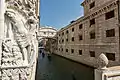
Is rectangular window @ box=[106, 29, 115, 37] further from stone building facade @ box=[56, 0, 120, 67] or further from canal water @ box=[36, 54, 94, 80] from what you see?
canal water @ box=[36, 54, 94, 80]

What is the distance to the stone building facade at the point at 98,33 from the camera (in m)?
9.26

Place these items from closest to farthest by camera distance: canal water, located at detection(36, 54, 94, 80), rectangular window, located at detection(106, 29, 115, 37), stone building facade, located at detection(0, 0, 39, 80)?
stone building facade, located at detection(0, 0, 39, 80) < canal water, located at detection(36, 54, 94, 80) < rectangular window, located at detection(106, 29, 115, 37)

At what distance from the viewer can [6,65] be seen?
2.69 m

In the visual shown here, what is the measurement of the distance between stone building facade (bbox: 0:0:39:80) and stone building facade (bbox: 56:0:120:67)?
763 centimetres

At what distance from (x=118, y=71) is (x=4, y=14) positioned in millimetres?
3770

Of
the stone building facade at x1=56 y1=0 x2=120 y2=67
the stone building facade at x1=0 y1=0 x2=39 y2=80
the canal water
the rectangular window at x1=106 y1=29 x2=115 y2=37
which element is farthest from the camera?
the rectangular window at x1=106 y1=29 x2=115 y2=37

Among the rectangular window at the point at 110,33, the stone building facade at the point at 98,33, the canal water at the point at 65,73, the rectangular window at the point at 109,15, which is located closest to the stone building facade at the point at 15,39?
the canal water at the point at 65,73

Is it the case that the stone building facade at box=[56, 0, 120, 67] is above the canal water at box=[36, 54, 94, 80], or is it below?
above

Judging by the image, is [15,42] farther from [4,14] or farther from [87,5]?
[87,5]

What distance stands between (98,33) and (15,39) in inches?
379

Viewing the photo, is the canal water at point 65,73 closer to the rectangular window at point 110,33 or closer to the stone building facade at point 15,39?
the rectangular window at point 110,33

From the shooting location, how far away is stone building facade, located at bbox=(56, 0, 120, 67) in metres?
9.26

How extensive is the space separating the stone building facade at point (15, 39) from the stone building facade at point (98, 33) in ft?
25.0

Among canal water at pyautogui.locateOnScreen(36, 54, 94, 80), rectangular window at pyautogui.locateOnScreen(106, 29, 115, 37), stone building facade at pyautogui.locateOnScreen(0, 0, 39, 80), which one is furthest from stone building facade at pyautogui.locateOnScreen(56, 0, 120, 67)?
stone building facade at pyautogui.locateOnScreen(0, 0, 39, 80)
